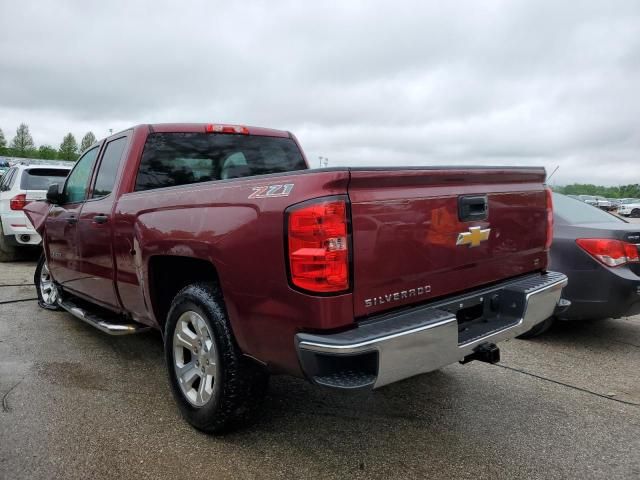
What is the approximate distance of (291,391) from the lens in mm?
3551

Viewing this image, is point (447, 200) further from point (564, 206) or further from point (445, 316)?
point (564, 206)

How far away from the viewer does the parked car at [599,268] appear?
435cm

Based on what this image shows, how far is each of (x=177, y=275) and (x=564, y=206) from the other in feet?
12.8

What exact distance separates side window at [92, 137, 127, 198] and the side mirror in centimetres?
67

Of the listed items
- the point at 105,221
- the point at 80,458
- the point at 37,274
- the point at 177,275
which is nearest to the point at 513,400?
the point at 177,275

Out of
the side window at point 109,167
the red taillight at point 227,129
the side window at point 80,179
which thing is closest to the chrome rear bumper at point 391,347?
the red taillight at point 227,129

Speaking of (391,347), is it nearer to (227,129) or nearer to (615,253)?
(227,129)

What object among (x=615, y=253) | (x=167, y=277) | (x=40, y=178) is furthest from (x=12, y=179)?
(x=615, y=253)

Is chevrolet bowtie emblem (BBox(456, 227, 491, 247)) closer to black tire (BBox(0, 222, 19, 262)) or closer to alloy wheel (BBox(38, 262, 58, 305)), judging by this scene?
alloy wheel (BBox(38, 262, 58, 305))

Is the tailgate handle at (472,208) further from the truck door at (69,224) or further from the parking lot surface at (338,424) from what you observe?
the truck door at (69,224)

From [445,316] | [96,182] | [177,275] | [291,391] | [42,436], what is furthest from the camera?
[96,182]

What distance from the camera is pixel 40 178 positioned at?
933 centimetres

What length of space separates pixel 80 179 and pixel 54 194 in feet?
0.89

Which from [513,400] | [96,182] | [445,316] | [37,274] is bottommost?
[513,400]
